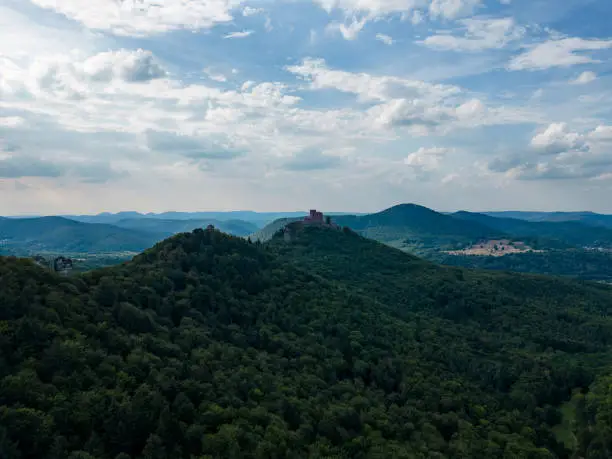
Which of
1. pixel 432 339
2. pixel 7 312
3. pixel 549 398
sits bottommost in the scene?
pixel 549 398

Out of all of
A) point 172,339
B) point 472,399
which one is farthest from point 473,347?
point 172,339


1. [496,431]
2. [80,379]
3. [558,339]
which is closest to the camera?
[80,379]

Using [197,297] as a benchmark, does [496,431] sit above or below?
below

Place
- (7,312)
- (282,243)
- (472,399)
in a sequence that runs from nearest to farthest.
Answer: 1. (7,312)
2. (472,399)
3. (282,243)

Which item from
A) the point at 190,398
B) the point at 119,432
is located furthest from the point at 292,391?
the point at 119,432

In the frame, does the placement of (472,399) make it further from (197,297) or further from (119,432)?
(119,432)

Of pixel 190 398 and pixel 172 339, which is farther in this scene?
pixel 172 339
